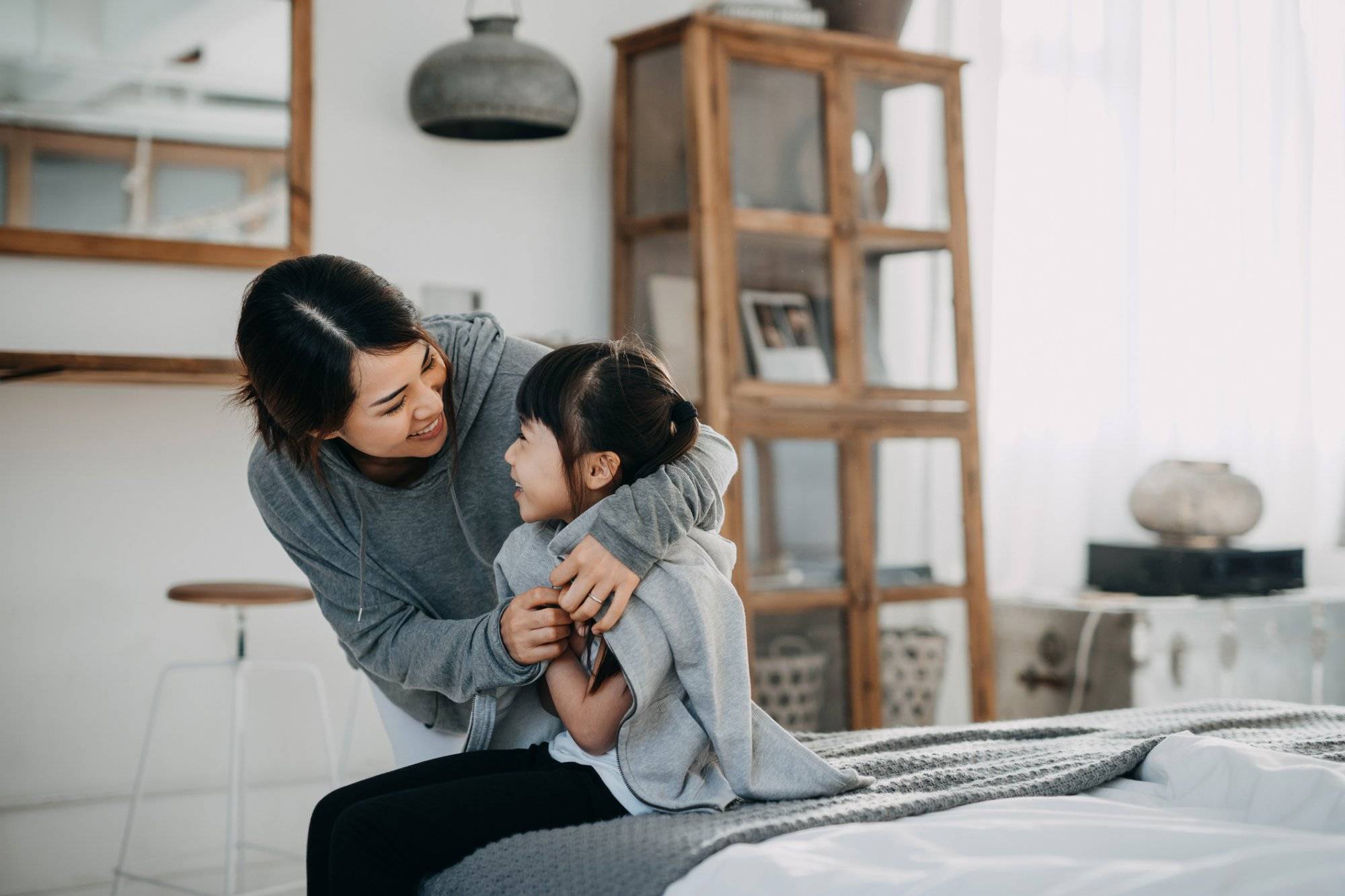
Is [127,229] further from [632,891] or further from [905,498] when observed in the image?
[632,891]

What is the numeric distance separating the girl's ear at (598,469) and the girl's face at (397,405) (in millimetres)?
221

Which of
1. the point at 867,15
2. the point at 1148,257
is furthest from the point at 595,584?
the point at 1148,257

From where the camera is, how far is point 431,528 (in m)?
1.67

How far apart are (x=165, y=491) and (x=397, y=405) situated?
147cm

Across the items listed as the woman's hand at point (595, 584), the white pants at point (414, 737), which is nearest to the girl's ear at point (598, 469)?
the woman's hand at point (595, 584)

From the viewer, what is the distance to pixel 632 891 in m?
1.05

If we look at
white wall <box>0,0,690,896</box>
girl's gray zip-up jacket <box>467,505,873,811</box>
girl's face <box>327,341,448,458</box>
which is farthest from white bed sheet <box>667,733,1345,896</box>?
white wall <box>0,0,690,896</box>

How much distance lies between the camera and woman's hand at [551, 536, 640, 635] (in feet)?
4.14

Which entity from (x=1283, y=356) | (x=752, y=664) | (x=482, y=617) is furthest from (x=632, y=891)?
(x=1283, y=356)

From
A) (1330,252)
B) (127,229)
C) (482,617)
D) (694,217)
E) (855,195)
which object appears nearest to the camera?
(482,617)

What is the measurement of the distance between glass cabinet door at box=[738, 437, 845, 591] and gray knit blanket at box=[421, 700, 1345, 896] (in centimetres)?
115

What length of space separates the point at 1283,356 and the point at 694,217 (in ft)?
5.48

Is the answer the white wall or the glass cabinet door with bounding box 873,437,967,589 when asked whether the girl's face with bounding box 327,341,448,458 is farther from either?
the glass cabinet door with bounding box 873,437,967,589

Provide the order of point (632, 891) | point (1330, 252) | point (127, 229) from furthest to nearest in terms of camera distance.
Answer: point (1330, 252), point (127, 229), point (632, 891)
